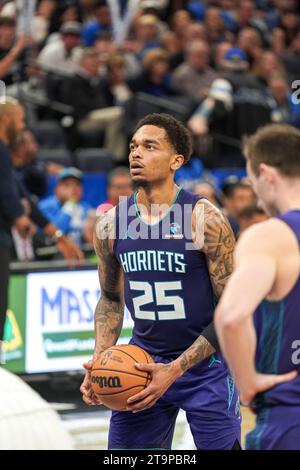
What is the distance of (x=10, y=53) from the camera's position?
12961 millimetres

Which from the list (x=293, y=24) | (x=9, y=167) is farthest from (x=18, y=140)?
(x=293, y=24)

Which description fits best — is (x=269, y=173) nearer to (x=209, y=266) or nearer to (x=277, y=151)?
(x=277, y=151)

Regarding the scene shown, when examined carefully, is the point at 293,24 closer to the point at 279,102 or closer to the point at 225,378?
the point at 279,102

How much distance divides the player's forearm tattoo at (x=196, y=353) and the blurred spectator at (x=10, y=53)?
297 inches

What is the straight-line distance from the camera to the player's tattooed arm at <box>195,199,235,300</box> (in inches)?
205

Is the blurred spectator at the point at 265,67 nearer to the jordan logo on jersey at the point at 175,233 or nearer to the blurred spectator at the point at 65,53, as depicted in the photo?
the blurred spectator at the point at 65,53

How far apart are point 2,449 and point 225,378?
2.12 metres

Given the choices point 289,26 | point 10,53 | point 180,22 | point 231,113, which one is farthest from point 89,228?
point 289,26

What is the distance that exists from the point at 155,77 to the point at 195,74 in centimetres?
59

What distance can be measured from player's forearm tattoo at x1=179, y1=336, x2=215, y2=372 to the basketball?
19 centimetres

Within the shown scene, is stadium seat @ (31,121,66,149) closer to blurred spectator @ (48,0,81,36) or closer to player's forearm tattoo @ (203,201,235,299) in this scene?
blurred spectator @ (48,0,81,36)

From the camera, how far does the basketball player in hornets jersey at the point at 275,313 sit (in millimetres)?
3744

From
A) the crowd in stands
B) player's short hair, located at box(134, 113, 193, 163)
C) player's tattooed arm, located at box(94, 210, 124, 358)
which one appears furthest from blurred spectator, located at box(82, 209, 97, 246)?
player's short hair, located at box(134, 113, 193, 163)

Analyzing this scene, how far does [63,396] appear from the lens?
9.62 meters
